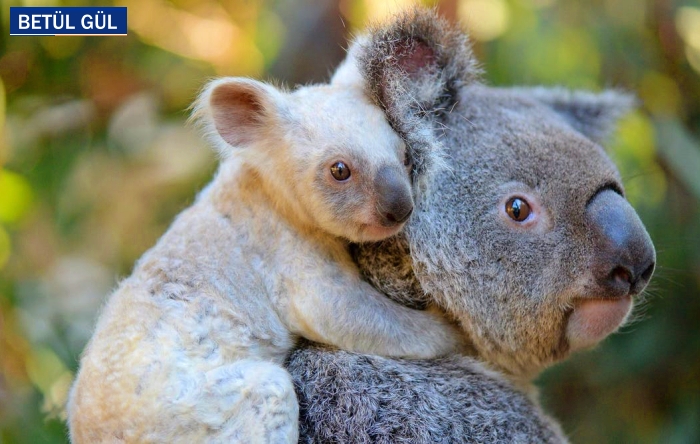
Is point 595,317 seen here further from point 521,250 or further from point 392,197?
point 392,197

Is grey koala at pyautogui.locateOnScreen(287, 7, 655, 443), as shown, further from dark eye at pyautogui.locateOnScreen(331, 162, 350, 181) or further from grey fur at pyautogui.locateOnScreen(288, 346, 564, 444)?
dark eye at pyautogui.locateOnScreen(331, 162, 350, 181)

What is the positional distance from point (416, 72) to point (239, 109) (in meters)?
0.55

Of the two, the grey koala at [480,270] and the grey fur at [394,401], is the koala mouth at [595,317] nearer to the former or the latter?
the grey koala at [480,270]

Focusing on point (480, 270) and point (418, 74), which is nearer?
point (480, 270)

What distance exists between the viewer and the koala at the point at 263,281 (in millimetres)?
1872

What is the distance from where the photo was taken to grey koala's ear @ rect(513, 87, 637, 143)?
2.75 meters

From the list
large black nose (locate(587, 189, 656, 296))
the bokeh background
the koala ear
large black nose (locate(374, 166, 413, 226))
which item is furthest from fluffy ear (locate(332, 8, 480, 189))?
the bokeh background

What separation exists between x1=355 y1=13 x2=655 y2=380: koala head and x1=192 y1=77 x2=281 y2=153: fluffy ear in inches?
20.1

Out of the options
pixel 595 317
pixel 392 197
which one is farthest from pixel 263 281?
pixel 595 317

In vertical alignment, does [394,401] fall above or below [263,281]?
below

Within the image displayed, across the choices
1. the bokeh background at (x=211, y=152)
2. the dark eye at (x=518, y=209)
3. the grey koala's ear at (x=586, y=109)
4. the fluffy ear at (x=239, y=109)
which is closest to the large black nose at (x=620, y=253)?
the dark eye at (x=518, y=209)

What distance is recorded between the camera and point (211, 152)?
425 centimetres

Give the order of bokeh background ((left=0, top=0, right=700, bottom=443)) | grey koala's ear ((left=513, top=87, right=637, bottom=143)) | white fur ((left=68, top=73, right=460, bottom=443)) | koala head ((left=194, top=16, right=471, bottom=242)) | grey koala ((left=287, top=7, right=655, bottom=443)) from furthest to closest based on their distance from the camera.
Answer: bokeh background ((left=0, top=0, right=700, bottom=443))
grey koala's ear ((left=513, top=87, right=637, bottom=143))
grey koala ((left=287, top=7, right=655, bottom=443))
koala head ((left=194, top=16, right=471, bottom=242))
white fur ((left=68, top=73, right=460, bottom=443))

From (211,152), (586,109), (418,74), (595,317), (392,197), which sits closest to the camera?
(392,197)
